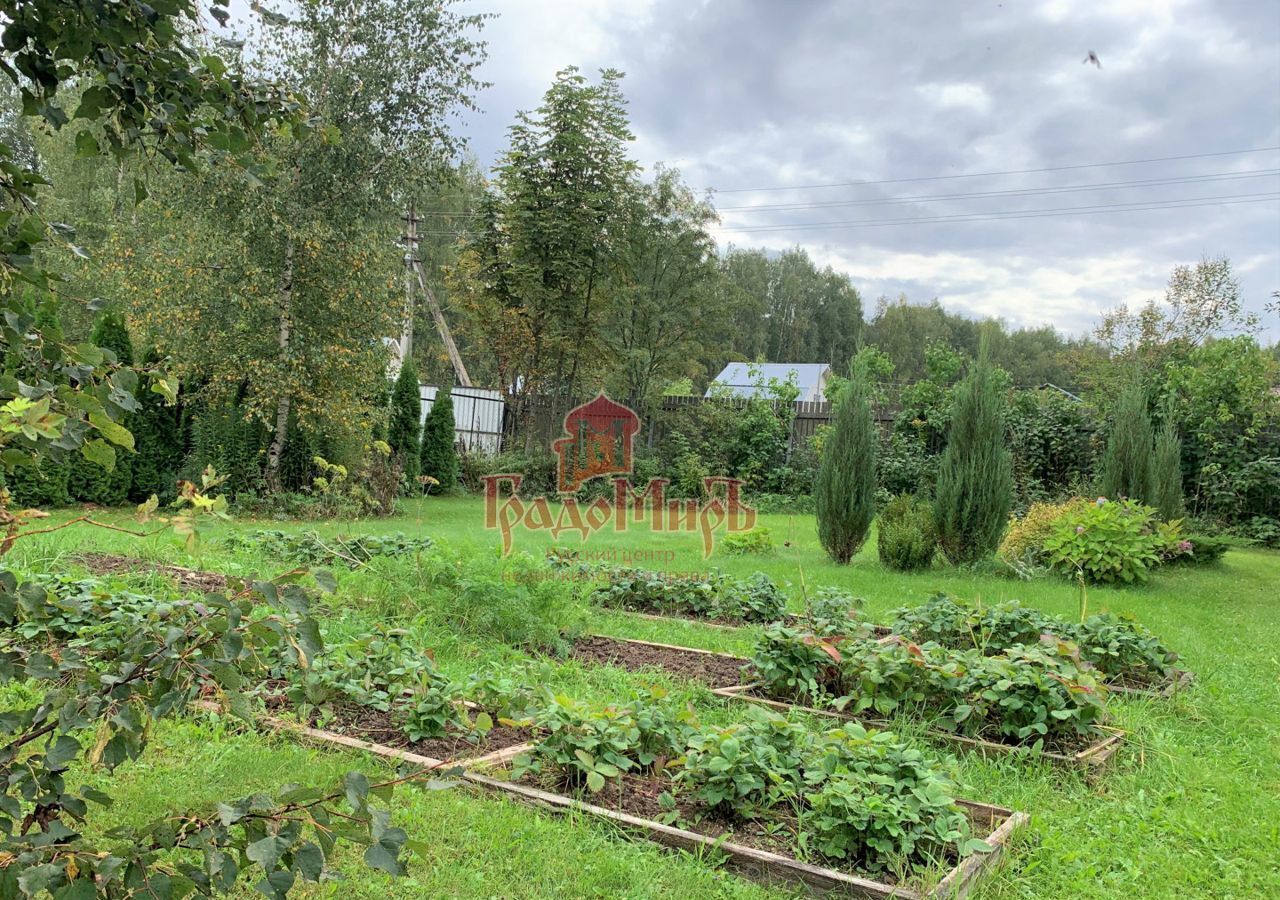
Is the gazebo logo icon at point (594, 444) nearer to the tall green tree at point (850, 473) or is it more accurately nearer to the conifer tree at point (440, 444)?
the conifer tree at point (440, 444)

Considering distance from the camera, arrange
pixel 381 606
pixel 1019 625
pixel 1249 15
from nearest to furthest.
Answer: pixel 1019 625
pixel 381 606
pixel 1249 15

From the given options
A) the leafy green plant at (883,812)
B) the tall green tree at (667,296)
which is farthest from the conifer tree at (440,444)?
the leafy green plant at (883,812)

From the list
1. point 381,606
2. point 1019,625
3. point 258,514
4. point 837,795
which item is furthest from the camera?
point 258,514

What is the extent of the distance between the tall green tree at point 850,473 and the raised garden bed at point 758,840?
19.7 ft

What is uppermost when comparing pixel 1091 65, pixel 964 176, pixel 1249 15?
pixel 964 176

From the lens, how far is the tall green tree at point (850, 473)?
27.7 ft

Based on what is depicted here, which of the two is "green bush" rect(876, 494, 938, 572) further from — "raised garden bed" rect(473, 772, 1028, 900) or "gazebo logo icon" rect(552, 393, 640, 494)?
"gazebo logo icon" rect(552, 393, 640, 494)

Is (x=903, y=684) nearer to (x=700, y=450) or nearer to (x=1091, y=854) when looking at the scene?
(x=1091, y=854)

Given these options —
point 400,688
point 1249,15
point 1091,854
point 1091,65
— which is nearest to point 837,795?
point 1091,854

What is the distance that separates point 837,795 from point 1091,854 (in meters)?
0.84

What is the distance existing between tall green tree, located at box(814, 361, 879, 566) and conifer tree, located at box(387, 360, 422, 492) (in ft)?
23.1

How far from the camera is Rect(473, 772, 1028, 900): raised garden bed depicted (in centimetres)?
Answer: 212

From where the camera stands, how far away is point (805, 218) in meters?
35.2
